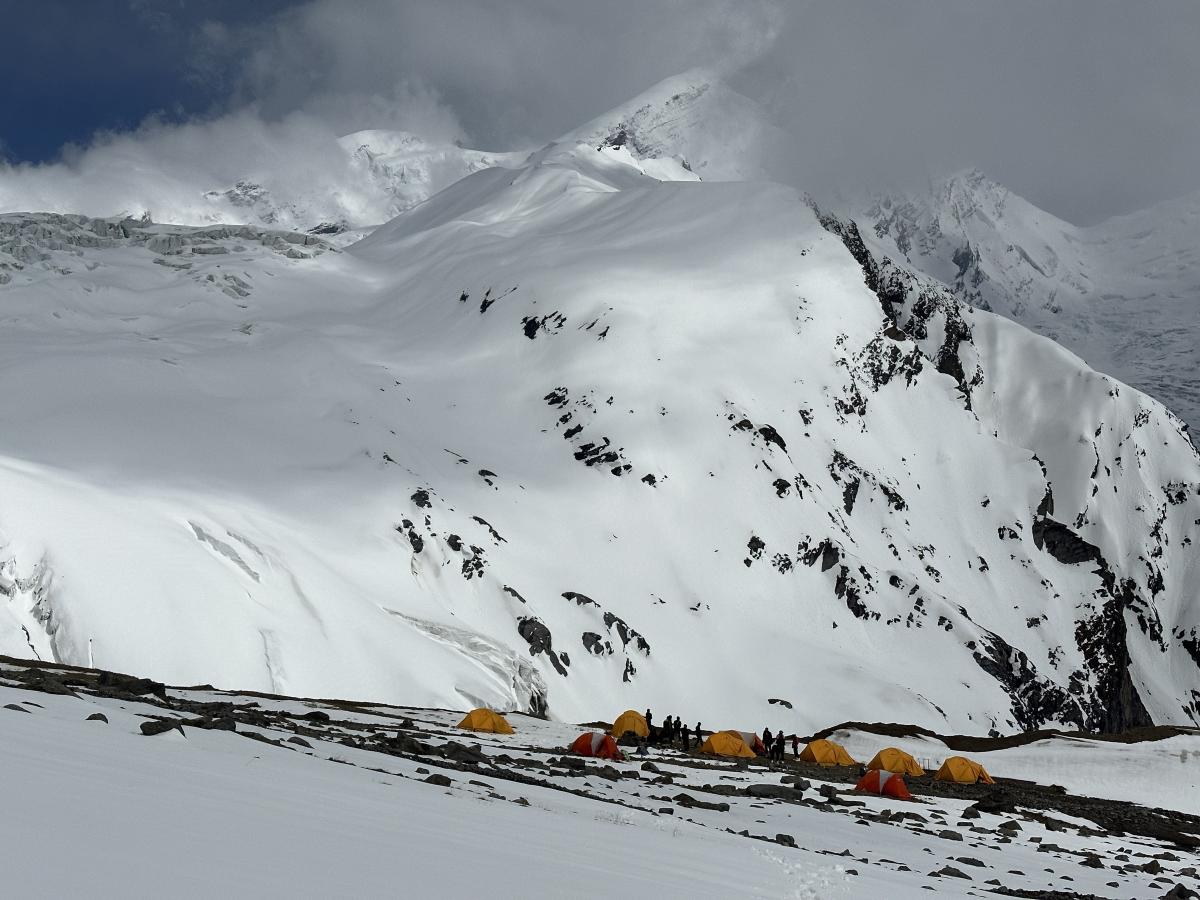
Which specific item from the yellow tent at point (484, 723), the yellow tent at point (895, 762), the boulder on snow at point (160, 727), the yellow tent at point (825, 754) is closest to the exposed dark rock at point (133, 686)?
the boulder on snow at point (160, 727)

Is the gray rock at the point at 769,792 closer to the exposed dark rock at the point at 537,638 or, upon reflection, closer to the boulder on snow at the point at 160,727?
the boulder on snow at the point at 160,727

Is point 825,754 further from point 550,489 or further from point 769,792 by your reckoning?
point 550,489

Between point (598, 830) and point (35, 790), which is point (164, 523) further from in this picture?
point (35, 790)

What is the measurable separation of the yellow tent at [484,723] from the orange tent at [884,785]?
15819 mm

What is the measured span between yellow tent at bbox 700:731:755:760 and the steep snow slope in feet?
89.2

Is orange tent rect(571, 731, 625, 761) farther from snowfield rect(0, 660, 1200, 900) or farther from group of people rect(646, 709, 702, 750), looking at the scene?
group of people rect(646, 709, 702, 750)

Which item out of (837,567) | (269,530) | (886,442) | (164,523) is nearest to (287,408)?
(269,530)

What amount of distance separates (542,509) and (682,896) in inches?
4413

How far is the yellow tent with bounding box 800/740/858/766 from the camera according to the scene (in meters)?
51.8

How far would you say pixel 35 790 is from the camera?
794cm

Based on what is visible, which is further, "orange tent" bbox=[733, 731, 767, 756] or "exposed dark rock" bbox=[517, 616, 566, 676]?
"exposed dark rock" bbox=[517, 616, 566, 676]

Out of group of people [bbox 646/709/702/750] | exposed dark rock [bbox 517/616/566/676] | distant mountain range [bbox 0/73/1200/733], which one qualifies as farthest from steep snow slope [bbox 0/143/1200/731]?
group of people [bbox 646/709/702/750]

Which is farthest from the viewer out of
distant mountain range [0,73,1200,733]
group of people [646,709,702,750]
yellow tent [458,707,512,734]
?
distant mountain range [0,73,1200,733]

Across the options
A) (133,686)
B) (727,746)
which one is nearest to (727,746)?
(727,746)
